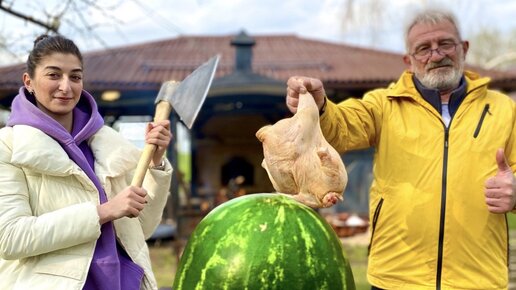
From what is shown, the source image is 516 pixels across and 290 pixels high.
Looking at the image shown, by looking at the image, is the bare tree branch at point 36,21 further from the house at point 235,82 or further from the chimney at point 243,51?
the chimney at point 243,51

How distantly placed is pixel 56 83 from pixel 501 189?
169cm

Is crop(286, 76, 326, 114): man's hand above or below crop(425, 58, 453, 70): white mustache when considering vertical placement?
below

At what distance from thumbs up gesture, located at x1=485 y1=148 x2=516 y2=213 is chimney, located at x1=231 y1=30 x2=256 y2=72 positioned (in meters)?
8.23

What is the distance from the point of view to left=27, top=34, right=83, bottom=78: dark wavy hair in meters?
2.11

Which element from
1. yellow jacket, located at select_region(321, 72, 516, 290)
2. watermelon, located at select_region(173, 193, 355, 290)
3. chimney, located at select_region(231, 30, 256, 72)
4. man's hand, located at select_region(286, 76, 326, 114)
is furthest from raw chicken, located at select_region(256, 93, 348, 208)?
chimney, located at select_region(231, 30, 256, 72)

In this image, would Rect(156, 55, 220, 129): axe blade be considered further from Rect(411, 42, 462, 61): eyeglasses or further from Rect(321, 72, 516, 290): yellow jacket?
Rect(411, 42, 462, 61): eyeglasses

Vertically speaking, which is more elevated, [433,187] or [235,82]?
[235,82]

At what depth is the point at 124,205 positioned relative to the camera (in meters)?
1.99

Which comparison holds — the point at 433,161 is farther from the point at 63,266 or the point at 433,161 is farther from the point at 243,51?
the point at 243,51

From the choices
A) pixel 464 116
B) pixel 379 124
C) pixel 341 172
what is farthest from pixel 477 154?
pixel 341 172

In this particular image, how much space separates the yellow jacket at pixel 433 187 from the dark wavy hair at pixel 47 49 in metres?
1.05

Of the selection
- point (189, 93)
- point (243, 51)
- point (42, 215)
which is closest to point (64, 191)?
point (42, 215)

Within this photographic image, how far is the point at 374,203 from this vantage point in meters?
2.69

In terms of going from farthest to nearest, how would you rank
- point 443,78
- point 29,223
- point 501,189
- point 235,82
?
point 235,82 < point 443,78 < point 501,189 < point 29,223
